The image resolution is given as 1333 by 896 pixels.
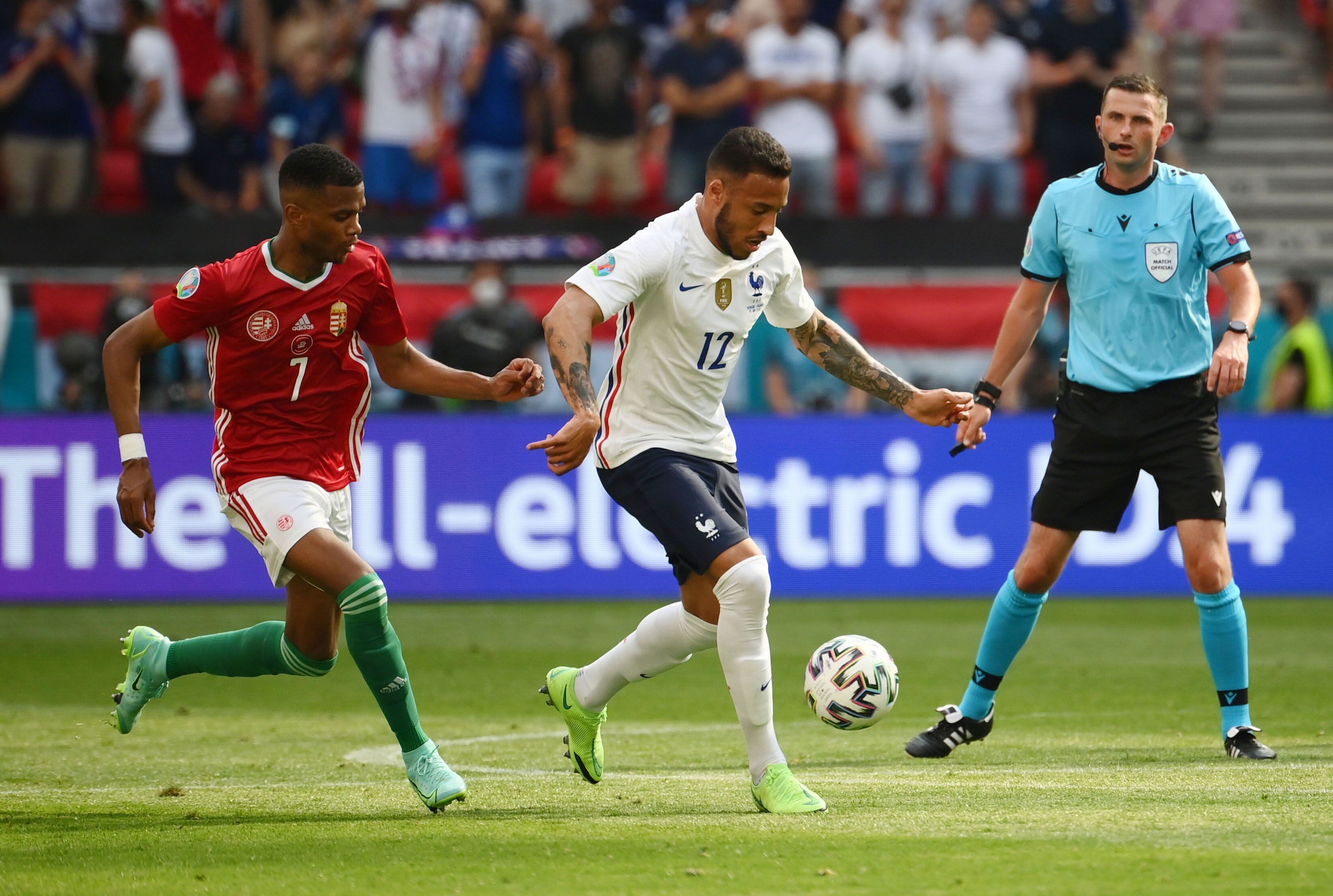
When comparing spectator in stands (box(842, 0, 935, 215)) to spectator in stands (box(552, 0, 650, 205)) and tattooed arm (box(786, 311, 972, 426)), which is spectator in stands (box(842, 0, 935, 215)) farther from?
tattooed arm (box(786, 311, 972, 426))

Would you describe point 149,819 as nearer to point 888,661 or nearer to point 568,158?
point 888,661

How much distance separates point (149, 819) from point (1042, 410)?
32.8ft

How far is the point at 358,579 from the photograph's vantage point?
6.10m

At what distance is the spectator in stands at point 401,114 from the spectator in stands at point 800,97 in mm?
3040

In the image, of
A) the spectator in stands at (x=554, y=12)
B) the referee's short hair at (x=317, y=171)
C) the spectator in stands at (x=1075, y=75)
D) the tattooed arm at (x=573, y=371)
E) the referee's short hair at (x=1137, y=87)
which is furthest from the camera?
the spectator in stands at (x=554, y=12)

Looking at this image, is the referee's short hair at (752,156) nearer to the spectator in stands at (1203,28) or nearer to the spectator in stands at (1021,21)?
the spectator in stands at (1021,21)

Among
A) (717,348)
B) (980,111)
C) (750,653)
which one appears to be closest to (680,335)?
(717,348)

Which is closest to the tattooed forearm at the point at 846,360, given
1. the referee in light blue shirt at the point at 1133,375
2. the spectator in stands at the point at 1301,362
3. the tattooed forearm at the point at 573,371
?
the referee in light blue shirt at the point at 1133,375

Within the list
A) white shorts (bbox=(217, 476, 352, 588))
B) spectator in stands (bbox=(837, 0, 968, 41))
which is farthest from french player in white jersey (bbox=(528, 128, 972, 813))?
spectator in stands (bbox=(837, 0, 968, 41))

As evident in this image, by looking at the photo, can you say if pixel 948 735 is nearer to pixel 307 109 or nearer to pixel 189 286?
pixel 189 286

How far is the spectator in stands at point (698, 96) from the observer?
17.4m

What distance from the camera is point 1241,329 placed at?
6.91m

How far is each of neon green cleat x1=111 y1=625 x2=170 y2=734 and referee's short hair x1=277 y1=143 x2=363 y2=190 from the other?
1869 millimetres

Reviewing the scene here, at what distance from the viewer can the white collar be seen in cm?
641
